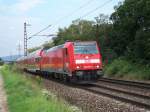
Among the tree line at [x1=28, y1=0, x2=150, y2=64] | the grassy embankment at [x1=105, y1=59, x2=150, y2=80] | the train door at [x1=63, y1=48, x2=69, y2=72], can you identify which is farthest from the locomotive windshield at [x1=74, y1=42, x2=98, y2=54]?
the tree line at [x1=28, y1=0, x2=150, y2=64]

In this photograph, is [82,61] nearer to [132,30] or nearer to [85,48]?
[85,48]

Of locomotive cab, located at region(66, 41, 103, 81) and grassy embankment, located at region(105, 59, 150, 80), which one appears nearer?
locomotive cab, located at region(66, 41, 103, 81)

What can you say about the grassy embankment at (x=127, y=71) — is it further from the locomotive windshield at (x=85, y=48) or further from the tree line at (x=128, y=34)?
the locomotive windshield at (x=85, y=48)

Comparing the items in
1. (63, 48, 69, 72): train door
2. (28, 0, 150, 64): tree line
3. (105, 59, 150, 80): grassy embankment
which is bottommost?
(105, 59, 150, 80): grassy embankment

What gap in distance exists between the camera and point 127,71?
39.9 metres

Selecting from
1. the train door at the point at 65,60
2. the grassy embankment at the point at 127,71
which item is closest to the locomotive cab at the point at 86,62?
the train door at the point at 65,60

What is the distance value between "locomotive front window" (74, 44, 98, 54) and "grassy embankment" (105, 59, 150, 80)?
605 centimetres

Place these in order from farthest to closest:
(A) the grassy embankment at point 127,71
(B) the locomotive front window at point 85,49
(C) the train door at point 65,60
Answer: (A) the grassy embankment at point 127,71, (C) the train door at point 65,60, (B) the locomotive front window at point 85,49

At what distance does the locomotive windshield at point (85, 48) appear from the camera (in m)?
30.9

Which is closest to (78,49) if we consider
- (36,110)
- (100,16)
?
(36,110)

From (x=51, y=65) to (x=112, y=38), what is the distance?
1278cm

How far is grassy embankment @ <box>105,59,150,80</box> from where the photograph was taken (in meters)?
36.3

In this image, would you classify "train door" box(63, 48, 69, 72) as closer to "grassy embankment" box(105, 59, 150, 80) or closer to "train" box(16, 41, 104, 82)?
"train" box(16, 41, 104, 82)

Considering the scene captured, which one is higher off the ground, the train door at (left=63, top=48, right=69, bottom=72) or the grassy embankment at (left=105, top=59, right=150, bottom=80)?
the train door at (left=63, top=48, right=69, bottom=72)
